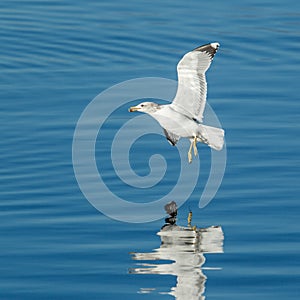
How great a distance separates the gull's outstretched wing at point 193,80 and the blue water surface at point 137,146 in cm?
132

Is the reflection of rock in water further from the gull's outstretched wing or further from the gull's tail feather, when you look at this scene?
the gull's outstretched wing

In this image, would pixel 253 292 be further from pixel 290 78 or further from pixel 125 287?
pixel 290 78

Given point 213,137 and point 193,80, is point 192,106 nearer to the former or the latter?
point 193,80

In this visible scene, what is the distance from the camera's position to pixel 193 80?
57.1 feet

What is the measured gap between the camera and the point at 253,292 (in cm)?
1465

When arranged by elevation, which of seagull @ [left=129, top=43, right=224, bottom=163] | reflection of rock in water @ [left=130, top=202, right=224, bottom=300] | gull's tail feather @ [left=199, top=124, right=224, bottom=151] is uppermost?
seagull @ [left=129, top=43, right=224, bottom=163]

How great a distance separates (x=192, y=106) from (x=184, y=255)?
2.62 metres

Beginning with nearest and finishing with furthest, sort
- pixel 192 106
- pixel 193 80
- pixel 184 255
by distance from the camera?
pixel 184 255, pixel 193 80, pixel 192 106

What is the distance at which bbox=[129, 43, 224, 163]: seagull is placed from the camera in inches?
677

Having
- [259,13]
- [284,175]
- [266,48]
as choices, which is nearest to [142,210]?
[284,175]

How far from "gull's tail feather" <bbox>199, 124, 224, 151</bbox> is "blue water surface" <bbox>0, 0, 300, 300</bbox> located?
3.16 ft

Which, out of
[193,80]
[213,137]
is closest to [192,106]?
[193,80]

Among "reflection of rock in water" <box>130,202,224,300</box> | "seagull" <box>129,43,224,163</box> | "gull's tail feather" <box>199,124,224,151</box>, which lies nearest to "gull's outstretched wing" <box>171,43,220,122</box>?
"seagull" <box>129,43,224,163</box>

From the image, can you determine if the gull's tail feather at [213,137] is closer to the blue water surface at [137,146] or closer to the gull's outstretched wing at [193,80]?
the gull's outstretched wing at [193,80]
